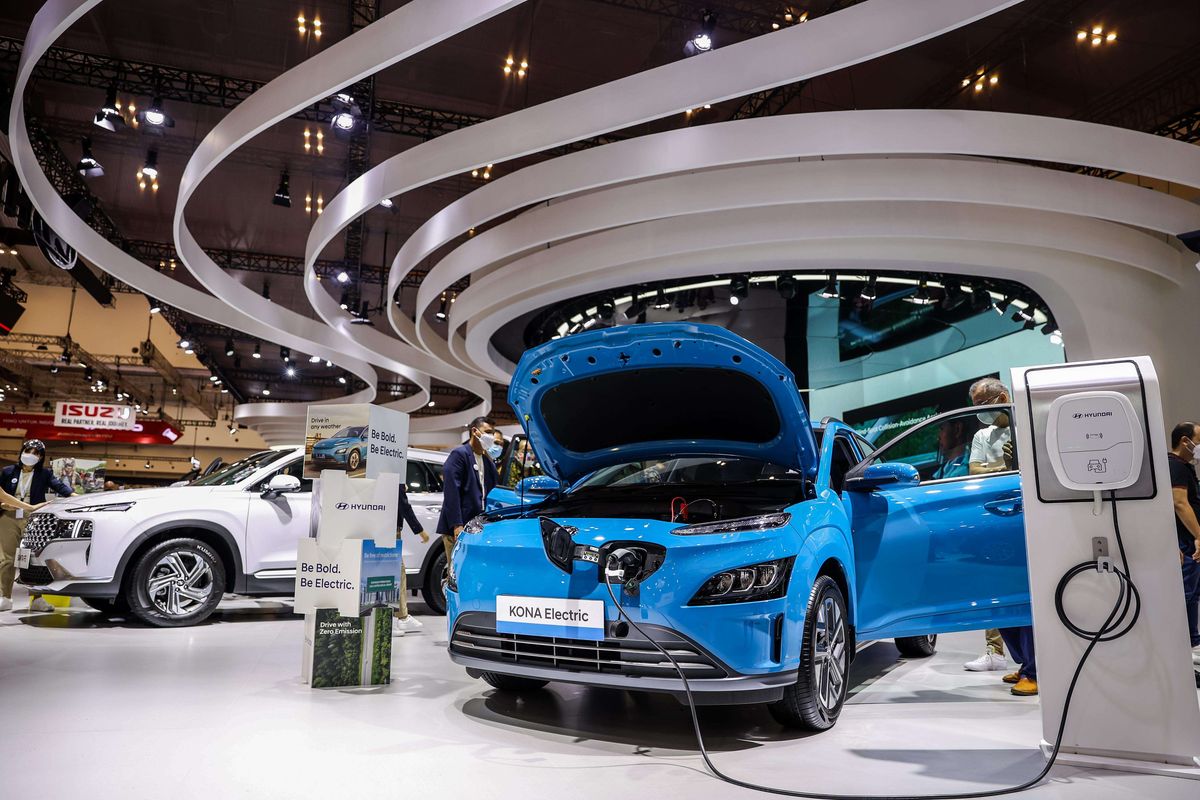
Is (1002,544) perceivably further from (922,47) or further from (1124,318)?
(1124,318)

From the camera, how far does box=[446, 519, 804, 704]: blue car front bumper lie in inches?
127

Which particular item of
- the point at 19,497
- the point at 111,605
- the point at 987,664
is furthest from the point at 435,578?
the point at 987,664

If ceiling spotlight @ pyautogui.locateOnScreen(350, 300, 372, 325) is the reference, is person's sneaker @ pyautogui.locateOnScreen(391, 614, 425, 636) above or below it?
below

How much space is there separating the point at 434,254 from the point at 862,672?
40.8ft

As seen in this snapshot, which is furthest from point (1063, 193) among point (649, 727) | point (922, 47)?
point (649, 727)

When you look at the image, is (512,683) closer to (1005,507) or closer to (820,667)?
(820,667)

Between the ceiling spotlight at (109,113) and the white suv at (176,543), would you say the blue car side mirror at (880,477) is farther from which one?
the ceiling spotlight at (109,113)

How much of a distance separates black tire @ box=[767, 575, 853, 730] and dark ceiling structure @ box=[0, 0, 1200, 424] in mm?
6432

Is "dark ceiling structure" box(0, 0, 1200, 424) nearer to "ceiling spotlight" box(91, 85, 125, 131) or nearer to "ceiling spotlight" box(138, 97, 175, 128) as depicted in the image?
"ceiling spotlight" box(91, 85, 125, 131)

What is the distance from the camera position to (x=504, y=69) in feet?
Answer: 34.2

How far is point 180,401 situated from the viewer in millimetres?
38125

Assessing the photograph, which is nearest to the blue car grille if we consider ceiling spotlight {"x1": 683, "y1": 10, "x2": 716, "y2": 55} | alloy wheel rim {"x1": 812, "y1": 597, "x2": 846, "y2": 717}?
alloy wheel rim {"x1": 812, "y1": 597, "x2": 846, "y2": 717}

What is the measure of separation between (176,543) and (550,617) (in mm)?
4639

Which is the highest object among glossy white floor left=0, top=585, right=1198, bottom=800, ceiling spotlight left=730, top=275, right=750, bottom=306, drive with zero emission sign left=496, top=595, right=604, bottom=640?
ceiling spotlight left=730, top=275, right=750, bottom=306
